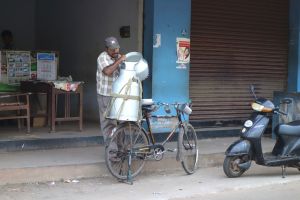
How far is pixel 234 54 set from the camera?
10898mm

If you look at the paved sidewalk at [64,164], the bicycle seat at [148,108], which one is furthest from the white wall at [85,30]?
the bicycle seat at [148,108]

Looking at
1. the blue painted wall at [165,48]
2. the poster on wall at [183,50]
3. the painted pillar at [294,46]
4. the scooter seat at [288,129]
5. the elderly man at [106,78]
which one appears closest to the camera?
the elderly man at [106,78]

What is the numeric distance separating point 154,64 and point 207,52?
1.56 m

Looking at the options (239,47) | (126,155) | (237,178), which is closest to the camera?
(126,155)

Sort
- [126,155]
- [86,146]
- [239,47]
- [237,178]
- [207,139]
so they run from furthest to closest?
[239,47] < [207,139] < [86,146] < [237,178] < [126,155]

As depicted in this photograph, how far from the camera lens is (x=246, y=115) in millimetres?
11320

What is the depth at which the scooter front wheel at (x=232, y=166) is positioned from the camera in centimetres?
760

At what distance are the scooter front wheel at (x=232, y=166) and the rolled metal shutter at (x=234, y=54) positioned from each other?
2.77 meters

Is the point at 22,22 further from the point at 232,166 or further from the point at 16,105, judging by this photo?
the point at 232,166

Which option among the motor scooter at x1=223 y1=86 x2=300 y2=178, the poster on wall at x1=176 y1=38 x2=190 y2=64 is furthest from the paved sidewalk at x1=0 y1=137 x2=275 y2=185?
the poster on wall at x1=176 y1=38 x2=190 y2=64

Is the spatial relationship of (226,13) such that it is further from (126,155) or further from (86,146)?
(126,155)

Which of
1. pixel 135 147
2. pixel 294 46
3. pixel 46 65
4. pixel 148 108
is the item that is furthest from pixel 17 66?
pixel 294 46

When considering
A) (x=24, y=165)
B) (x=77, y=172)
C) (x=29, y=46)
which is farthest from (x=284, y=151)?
(x=29, y=46)

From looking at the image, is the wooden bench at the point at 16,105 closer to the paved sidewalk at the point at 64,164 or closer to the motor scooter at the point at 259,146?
the paved sidewalk at the point at 64,164
